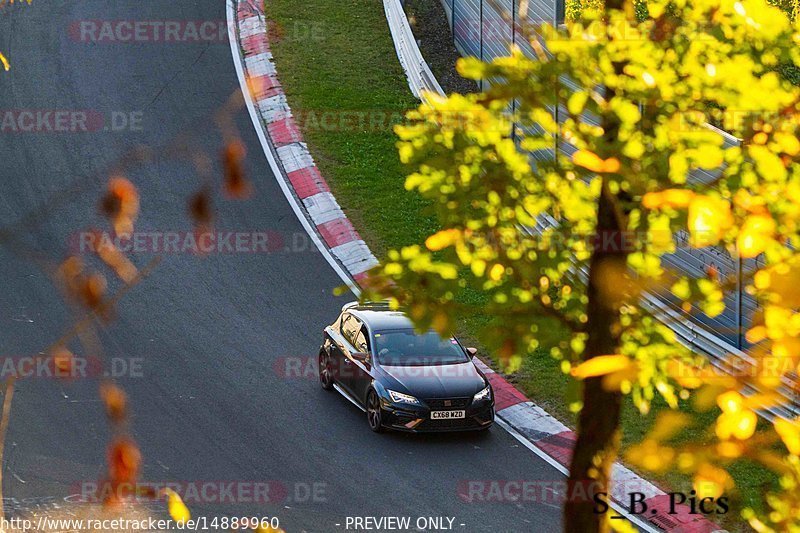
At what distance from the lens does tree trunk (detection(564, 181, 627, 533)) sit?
6465 mm

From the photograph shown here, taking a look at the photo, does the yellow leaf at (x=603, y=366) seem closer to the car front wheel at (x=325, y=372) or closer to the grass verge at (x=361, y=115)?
the grass verge at (x=361, y=115)

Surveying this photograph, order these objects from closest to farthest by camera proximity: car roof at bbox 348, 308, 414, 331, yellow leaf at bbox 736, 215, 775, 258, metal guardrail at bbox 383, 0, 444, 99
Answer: yellow leaf at bbox 736, 215, 775, 258, car roof at bbox 348, 308, 414, 331, metal guardrail at bbox 383, 0, 444, 99

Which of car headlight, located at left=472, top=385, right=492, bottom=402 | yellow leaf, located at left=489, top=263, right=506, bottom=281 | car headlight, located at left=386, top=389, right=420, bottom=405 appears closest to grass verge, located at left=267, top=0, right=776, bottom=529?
car headlight, located at left=472, top=385, right=492, bottom=402

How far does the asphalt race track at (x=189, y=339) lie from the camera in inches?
535

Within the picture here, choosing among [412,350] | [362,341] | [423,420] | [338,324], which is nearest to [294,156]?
[338,324]

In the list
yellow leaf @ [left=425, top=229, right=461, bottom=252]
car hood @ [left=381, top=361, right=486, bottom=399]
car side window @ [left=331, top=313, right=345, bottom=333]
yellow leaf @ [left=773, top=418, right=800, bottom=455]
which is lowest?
car hood @ [left=381, top=361, right=486, bottom=399]

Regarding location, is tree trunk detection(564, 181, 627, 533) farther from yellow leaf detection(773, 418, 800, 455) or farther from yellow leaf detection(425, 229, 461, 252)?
yellow leaf detection(773, 418, 800, 455)

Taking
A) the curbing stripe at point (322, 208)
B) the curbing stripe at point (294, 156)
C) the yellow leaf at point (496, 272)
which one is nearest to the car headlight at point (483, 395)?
the curbing stripe at point (322, 208)

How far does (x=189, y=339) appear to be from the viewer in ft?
56.2

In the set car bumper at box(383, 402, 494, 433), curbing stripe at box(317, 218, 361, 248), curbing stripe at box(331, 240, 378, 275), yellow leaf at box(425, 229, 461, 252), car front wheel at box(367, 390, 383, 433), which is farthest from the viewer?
curbing stripe at box(317, 218, 361, 248)

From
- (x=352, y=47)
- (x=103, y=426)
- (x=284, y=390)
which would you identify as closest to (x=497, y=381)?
(x=284, y=390)

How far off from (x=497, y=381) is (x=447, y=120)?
33.4 ft

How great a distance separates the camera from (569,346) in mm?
6828

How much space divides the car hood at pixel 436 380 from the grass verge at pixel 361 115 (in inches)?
48.5
